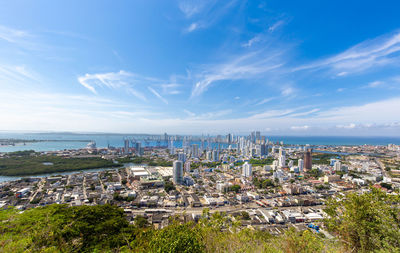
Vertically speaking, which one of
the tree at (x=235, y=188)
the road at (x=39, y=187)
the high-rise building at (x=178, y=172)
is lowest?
the tree at (x=235, y=188)

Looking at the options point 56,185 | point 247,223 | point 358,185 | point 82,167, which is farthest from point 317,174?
point 82,167

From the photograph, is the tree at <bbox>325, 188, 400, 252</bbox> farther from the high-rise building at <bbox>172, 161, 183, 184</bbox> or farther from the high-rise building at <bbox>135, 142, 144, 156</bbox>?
the high-rise building at <bbox>135, 142, 144, 156</bbox>

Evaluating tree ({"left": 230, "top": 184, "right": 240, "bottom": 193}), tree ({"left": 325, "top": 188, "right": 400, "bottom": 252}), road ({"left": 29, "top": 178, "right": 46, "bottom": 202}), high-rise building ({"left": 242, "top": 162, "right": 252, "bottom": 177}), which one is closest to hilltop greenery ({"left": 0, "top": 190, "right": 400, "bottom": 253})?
tree ({"left": 325, "top": 188, "right": 400, "bottom": 252})

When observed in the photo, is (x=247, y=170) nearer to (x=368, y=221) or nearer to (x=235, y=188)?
(x=235, y=188)

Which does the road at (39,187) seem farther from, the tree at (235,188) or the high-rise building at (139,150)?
the high-rise building at (139,150)

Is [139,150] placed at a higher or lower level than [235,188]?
higher

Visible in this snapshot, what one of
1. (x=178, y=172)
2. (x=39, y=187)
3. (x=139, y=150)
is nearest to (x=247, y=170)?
(x=178, y=172)

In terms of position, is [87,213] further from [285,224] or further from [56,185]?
[56,185]

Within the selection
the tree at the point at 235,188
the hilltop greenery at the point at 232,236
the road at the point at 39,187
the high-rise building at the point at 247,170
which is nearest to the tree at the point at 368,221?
the hilltop greenery at the point at 232,236
